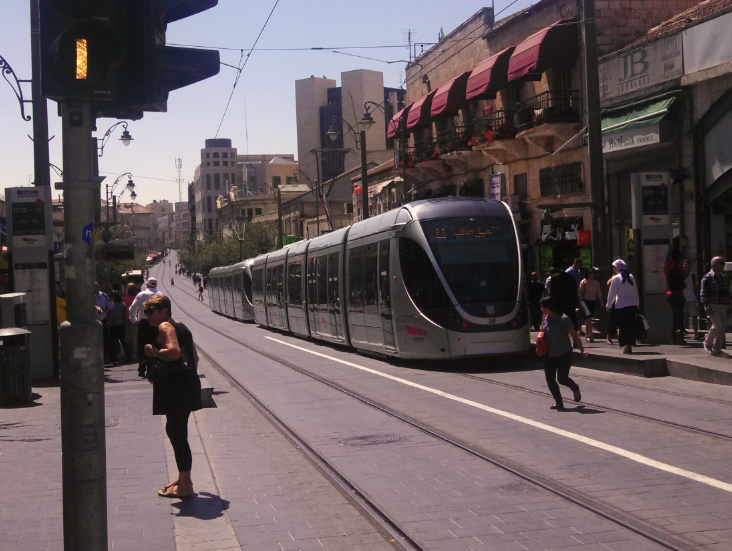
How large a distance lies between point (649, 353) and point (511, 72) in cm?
1489

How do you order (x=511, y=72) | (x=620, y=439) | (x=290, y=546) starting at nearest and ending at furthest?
Result: 1. (x=290, y=546)
2. (x=620, y=439)
3. (x=511, y=72)

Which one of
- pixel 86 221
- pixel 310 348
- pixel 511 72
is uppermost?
pixel 511 72

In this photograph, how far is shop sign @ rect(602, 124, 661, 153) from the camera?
73.2 ft

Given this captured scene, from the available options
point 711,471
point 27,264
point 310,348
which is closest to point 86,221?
point 711,471

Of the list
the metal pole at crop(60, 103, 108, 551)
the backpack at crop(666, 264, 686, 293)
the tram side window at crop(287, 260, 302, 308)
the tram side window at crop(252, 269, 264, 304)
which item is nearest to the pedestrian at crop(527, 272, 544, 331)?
the backpack at crop(666, 264, 686, 293)

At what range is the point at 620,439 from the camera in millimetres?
9258

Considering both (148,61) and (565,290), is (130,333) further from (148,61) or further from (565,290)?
(148,61)

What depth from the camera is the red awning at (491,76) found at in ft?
101

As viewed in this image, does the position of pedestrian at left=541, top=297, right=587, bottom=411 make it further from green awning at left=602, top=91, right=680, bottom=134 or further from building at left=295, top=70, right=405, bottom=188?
building at left=295, top=70, right=405, bottom=188

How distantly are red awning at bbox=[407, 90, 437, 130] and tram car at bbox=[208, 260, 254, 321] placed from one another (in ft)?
30.2

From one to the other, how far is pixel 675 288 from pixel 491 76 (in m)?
15.1

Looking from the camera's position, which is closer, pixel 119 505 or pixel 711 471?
pixel 119 505

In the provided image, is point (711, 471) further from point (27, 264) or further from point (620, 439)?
point (27, 264)

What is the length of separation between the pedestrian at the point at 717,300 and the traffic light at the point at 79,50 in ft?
40.7
